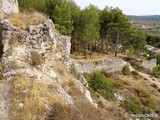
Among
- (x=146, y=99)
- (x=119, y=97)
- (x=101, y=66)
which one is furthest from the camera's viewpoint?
(x=101, y=66)

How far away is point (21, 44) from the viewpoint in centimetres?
1338

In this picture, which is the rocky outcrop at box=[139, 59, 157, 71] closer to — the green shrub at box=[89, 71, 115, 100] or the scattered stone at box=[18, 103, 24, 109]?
the green shrub at box=[89, 71, 115, 100]

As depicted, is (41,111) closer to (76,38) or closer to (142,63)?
(76,38)

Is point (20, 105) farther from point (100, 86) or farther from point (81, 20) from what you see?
point (81, 20)

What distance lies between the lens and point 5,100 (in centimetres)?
1015

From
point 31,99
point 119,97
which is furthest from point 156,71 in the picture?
point 31,99

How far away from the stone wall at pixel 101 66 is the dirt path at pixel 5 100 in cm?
2047

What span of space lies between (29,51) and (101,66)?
75.7 feet

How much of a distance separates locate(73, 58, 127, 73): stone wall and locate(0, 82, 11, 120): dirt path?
2047 centimetres

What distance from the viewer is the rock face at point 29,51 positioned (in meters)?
12.3

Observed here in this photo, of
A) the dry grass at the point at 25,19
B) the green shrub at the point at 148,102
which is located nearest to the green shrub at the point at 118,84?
the green shrub at the point at 148,102

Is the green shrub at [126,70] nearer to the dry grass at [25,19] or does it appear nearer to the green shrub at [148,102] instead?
the green shrub at [148,102]

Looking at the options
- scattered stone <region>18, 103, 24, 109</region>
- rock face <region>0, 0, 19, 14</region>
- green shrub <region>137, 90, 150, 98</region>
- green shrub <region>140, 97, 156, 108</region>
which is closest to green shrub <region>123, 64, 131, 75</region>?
green shrub <region>137, 90, 150, 98</region>

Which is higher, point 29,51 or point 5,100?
point 29,51
